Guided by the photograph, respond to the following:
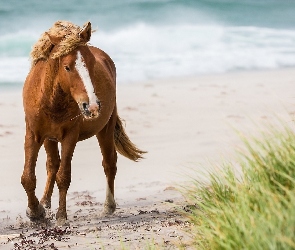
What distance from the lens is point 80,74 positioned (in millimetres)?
6281

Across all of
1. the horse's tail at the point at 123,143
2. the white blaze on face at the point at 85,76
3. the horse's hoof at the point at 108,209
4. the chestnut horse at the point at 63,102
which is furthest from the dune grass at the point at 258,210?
the horse's tail at the point at 123,143

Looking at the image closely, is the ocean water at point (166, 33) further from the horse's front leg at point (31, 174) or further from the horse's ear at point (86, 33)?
the horse's ear at point (86, 33)

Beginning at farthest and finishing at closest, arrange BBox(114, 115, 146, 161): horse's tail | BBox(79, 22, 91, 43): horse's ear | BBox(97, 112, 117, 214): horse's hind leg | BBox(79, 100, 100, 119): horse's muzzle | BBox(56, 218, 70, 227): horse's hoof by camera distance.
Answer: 1. BBox(114, 115, 146, 161): horse's tail
2. BBox(97, 112, 117, 214): horse's hind leg
3. BBox(56, 218, 70, 227): horse's hoof
4. BBox(79, 22, 91, 43): horse's ear
5. BBox(79, 100, 100, 119): horse's muzzle

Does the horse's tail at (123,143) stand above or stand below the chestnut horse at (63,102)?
below

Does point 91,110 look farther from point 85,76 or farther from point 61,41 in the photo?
point 61,41

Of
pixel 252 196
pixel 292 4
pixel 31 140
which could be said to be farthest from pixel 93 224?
pixel 292 4

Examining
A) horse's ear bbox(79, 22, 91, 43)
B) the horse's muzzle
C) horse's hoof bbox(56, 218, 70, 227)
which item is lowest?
horse's hoof bbox(56, 218, 70, 227)

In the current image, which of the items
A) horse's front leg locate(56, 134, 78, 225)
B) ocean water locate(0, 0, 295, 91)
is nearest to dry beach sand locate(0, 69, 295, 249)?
horse's front leg locate(56, 134, 78, 225)

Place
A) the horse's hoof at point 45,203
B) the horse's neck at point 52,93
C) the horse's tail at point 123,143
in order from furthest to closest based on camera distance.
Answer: the horse's tail at point 123,143 → the horse's hoof at point 45,203 → the horse's neck at point 52,93

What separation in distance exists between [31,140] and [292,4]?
103 feet

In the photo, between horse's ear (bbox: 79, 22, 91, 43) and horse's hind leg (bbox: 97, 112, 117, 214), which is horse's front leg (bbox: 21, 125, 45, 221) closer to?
horse's hind leg (bbox: 97, 112, 117, 214)

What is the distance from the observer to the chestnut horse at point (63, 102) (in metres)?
6.35

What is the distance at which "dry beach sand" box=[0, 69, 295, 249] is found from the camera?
6.39m

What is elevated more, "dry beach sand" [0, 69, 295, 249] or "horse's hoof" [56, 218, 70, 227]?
"horse's hoof" [56, 218, 70, 227]
